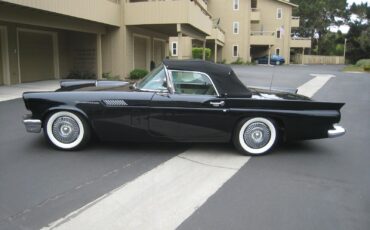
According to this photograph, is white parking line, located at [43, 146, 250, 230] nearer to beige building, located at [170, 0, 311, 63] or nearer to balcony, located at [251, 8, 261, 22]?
beige building, located at [170, 0, 311, 63]

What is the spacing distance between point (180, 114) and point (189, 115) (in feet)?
0.43

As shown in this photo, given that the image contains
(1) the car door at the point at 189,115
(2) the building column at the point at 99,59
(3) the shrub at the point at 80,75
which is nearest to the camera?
(1) the car door at the point at 189,115

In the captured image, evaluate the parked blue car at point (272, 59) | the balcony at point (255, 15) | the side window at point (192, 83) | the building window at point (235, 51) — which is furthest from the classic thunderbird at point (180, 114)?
the balcony at point (255, 15)

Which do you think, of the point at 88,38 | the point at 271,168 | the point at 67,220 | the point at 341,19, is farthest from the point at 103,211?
the point at 341,19

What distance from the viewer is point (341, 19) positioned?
6406 cm

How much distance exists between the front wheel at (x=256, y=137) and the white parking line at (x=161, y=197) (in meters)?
0.20

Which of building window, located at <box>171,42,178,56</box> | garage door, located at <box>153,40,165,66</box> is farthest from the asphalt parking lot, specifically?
building window, located at <box>171,42,178,56</box>

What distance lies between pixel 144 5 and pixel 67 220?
15.5 metres

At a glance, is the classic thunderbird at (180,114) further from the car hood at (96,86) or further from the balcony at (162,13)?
the balcony at (162,13)

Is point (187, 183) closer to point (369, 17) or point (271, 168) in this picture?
point (271, 168)

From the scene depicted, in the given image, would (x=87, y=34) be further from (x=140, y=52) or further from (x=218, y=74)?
(x=218, y=74)

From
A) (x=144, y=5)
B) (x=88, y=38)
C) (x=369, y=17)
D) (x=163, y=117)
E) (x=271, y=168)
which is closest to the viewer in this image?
(x=271, y=168)

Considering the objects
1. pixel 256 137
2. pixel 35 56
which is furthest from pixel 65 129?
pixel 35 56

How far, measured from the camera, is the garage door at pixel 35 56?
50.8 feet
